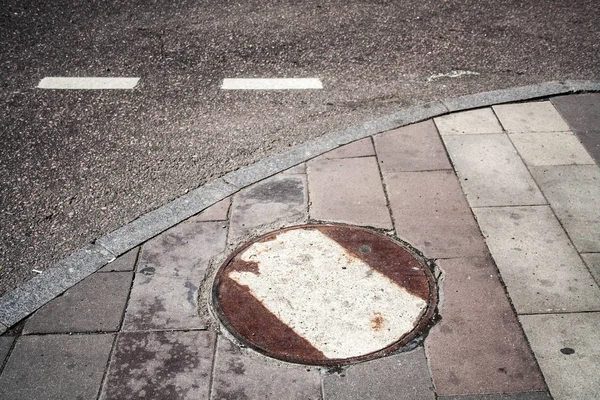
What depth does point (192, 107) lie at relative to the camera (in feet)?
17.8

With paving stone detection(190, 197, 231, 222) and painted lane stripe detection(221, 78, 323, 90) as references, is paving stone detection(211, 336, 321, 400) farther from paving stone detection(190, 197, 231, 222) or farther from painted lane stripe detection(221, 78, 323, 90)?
painted lane stripe detection(221, 78, 323, 90)

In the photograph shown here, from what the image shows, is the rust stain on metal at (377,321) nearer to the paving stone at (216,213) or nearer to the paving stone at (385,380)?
the paving stone at (385,380)

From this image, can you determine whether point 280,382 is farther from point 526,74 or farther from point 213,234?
point 526,74

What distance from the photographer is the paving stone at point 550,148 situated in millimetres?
4648

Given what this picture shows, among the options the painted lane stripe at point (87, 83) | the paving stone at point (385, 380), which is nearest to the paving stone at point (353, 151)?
the paving stone at point (385, 380)

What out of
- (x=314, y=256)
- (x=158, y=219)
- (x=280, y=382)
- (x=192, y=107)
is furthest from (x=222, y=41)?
(x=280, y=382)

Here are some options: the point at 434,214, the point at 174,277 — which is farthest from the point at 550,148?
the point at 174,277

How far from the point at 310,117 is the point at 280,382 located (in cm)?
265

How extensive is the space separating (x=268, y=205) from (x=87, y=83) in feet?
8.43

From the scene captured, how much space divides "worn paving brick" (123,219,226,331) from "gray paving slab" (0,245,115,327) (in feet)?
0.97

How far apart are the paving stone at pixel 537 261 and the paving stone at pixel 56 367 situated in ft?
7.46

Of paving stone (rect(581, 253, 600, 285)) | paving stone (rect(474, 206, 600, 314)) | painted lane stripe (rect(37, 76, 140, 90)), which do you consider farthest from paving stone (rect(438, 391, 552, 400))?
painted lane stripe (rect(37, 76, 140, 90))

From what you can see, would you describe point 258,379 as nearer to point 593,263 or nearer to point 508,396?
point 508,396

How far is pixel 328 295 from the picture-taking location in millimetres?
3549
